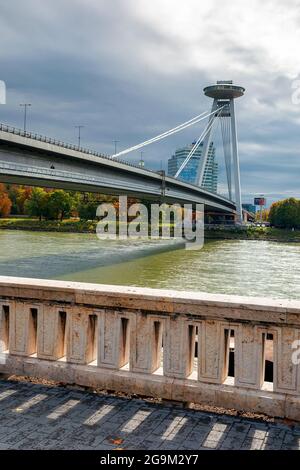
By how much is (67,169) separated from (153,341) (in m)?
27.8

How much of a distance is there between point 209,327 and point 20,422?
1.99m

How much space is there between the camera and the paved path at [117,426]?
4.15m

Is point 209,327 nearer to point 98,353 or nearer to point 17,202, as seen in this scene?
point 98,353

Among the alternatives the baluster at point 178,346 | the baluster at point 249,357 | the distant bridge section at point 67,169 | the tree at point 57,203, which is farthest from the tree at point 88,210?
the baluster at point 249,357

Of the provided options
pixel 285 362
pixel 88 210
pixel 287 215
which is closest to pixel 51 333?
pixel 285 362

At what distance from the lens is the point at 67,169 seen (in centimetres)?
3170

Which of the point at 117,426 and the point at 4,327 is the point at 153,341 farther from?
the point at 4,327

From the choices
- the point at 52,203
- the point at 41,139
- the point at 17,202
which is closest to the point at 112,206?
the point at 52,203

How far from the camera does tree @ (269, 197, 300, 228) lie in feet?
285

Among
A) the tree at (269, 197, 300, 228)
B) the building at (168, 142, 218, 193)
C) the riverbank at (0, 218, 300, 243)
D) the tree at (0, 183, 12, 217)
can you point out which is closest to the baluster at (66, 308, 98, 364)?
the riverbank at (0, 218, 300, 243)

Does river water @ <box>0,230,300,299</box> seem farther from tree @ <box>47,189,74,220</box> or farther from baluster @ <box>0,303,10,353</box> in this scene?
tree @ <box>47,189,74,220</box>

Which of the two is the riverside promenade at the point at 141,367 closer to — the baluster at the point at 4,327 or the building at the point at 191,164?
the baluster at the point at 4,327

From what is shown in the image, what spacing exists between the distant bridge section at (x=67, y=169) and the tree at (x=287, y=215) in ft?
142
